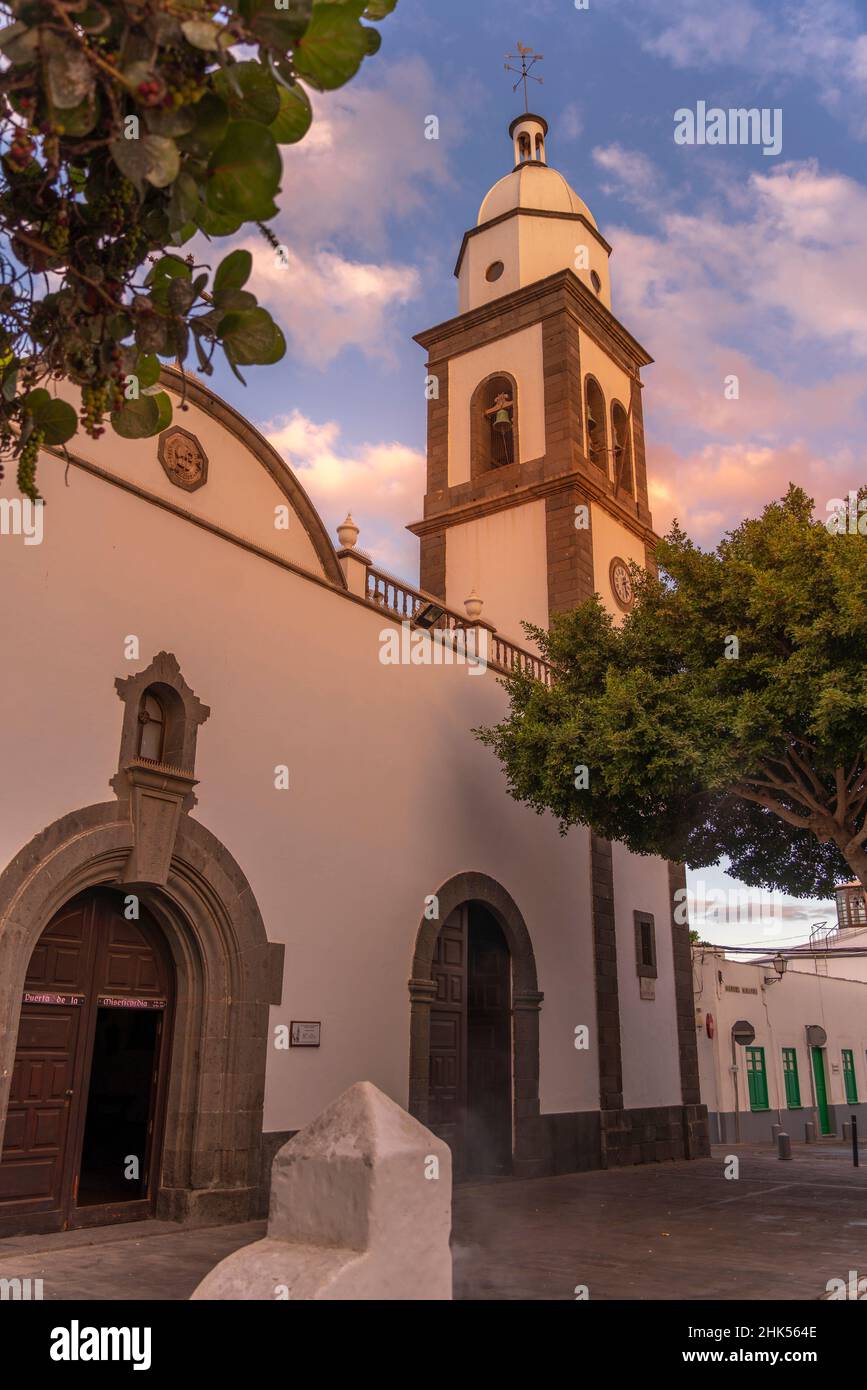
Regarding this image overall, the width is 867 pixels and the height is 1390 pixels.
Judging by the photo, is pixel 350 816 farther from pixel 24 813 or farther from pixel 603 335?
pixel 603 335

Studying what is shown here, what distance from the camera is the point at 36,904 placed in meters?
8.57

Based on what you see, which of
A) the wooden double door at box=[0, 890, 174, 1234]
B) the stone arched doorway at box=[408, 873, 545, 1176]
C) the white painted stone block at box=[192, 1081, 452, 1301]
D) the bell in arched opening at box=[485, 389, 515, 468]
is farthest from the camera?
the bell in arched opening at box=[485, 389, 515, 468]

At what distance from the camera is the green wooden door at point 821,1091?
2668cm

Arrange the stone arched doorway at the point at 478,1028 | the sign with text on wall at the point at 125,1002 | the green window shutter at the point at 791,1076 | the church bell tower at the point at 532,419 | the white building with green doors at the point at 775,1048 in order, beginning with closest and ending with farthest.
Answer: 1. the sign with text on wall at the point at 125,1002
2. the stone arched doorway at the point at 478,1028
3. the church bell tower at the point at 532,419
4. the white building with green doors at the point at 775,1048
5. the green window shutter at the point at 791,1076

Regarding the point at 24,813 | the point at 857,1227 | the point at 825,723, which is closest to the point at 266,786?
the point at 24,813

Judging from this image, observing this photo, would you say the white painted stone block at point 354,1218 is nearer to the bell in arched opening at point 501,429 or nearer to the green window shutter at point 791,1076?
the bell in arched opening at point 501,429

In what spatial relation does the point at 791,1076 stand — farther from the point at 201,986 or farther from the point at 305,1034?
the point at 201,986

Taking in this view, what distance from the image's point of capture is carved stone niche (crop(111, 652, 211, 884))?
31.5ft

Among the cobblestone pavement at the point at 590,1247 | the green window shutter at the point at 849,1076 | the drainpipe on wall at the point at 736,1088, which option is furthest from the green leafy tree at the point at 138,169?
the green window shutter at the point at 849,1076

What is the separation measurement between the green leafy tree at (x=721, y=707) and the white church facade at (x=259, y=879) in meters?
1.93

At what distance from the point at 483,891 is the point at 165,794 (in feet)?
19.1

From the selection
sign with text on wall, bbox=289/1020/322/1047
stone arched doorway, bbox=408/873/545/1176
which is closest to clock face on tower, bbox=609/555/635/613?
stone arched doorway, bbox=408/873/545/1176

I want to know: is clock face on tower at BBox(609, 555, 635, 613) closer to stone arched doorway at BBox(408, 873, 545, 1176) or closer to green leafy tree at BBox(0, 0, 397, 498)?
stone arched doorway at BBox(408, 873, 545, 1176)

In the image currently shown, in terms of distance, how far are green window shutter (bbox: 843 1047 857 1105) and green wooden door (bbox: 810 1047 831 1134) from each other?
1.33 meters
